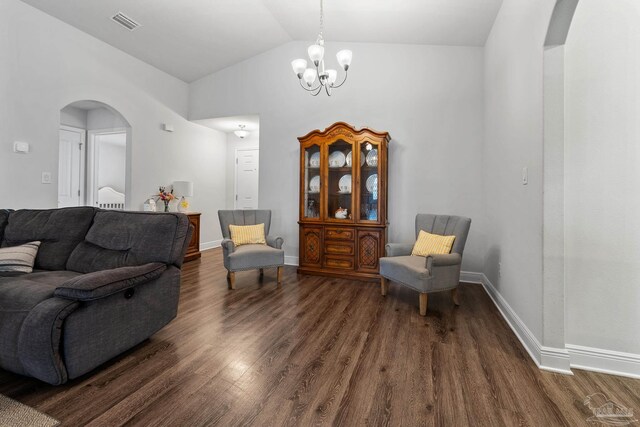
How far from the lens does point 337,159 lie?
4305 mm

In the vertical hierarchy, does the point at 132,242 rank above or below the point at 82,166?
below

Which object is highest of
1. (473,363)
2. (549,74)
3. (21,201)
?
(549,74)

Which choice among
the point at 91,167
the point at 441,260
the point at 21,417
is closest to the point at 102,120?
the point at 91,167

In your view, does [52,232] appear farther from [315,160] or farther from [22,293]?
[315,160]

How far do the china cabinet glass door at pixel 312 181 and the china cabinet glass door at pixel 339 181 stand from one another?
18 cm

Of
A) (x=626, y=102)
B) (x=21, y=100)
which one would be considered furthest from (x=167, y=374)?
(x=21, y=100)

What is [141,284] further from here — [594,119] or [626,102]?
[626,102]

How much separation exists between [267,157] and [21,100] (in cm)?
303

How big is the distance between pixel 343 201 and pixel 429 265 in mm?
1698

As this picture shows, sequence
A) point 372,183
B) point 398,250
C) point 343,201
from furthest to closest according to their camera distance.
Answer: point 343,201 < point 372,183 < point 398,250

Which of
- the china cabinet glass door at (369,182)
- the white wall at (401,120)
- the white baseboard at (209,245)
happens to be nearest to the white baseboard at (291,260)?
the white wall at (401,120)

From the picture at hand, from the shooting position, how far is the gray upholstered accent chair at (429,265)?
2.91 meters

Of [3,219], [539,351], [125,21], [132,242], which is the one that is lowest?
[539,351]

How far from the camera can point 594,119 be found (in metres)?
1.95
